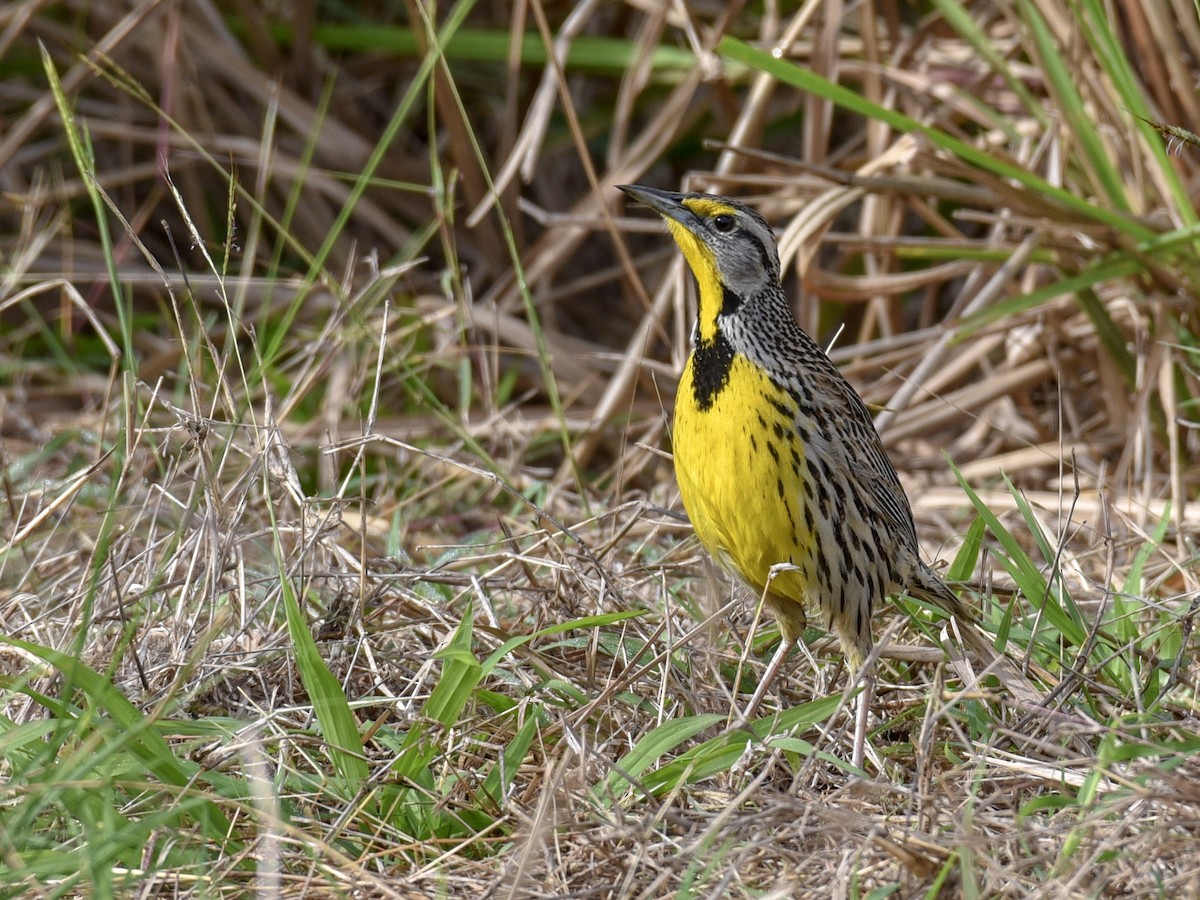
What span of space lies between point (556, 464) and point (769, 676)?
2130mm

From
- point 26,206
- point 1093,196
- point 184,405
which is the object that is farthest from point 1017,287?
point 26,206

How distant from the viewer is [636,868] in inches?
77.9

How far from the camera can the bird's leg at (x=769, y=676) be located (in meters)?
2.59

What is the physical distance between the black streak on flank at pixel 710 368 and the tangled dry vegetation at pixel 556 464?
1.15 ft

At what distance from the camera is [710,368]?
2785 mm

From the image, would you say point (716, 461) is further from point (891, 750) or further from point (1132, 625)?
point (1132, 625)

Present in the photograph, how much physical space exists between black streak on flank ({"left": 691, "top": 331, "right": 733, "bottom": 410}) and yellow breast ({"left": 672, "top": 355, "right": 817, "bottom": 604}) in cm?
1

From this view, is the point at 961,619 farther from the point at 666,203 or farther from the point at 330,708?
the point at 330,708

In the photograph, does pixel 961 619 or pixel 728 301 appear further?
pixel 728 301

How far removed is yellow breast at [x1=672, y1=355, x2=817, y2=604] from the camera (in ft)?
8.63

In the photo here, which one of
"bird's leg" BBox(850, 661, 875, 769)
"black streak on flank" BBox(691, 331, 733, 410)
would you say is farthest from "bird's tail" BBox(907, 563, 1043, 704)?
"black streak on flank" BBox(691, 331, 733, 410)

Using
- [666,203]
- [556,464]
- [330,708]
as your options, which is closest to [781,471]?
[666,203]

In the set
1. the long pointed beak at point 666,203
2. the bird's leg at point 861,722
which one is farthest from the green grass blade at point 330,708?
the long pointed beak at point 666,203

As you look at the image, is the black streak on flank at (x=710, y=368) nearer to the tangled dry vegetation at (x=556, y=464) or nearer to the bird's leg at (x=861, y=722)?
the tangled dry vegetation at (x=556, y=464)
